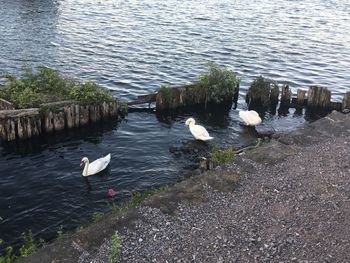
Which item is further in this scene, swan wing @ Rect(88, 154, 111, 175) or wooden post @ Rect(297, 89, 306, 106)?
wooden post @ Rect(297, 89, 306, 106)

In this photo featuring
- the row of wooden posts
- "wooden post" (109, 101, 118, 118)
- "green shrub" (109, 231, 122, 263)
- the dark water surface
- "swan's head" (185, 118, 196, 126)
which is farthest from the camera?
"wooden post" (109, 101, 118, 118)

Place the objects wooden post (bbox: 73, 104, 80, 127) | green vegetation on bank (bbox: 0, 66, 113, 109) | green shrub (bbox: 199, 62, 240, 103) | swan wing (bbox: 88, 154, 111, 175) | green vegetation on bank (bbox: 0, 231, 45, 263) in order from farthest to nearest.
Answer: green shrub (bbox: 199, 62, 240, 103)
wooden post (bbox: 73, 104, 80, 127)
green vegetation on bank (bbox: 0, 66, 113, 109)
swan wing (bbox: 88, 154, 111, 175)
green vegetation on bank (bbox: 0, 231, 45, 263)

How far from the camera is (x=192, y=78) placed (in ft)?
96.3

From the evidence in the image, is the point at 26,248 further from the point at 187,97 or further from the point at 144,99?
the point at 187,97

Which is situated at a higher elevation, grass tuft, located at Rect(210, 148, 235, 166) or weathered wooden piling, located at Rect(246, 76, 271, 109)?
weathered wooden piling, located at Rect(246, 76, 271, 109)

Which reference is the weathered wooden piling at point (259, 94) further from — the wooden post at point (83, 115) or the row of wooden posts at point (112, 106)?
the wooden post at point (83, 115)

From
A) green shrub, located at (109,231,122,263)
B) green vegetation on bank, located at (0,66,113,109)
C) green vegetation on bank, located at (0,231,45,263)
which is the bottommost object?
green vegetation on bank, located at (0,231,45,263)

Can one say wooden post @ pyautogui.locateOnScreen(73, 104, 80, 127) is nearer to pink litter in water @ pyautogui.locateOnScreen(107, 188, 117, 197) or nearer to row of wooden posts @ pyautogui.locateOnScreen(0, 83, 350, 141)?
row of wooden posts @ pyautogui.locateOnScreen(0, 83, 350, 141)

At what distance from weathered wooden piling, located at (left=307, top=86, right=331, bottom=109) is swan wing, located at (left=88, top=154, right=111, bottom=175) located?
523 inches

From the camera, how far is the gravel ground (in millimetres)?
10461

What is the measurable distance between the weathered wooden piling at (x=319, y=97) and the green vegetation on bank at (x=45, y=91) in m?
11.5

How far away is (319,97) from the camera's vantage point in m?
25.2

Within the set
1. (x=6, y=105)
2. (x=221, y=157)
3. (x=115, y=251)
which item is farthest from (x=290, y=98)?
(x=115, y=251)

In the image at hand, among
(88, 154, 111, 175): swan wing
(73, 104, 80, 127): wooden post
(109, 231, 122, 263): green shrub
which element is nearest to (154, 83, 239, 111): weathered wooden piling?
(73, 104, 80, 127): wooden post
